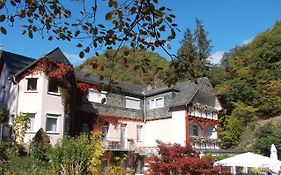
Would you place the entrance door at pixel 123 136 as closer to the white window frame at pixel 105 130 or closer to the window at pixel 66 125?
the white window frame at pixel 105 130

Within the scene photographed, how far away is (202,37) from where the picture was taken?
56.4m

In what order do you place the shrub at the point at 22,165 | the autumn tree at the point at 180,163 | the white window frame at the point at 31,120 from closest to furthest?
the autumn tree at the point at 180,163 → the shrub at the point at 22,165 → the white window frame at the point at 31,120

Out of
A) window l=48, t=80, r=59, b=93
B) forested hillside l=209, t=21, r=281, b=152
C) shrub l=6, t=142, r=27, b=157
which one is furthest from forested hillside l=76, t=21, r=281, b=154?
shrub l=6, t=142, r=27, b=157

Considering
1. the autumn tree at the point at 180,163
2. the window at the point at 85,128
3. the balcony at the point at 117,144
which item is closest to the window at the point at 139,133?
the balcony at the point at 117,144

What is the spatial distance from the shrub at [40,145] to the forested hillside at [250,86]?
673 inches

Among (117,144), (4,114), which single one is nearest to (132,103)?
(117,144)

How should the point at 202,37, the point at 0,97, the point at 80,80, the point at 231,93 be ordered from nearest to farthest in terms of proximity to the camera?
the point at 0,97, the point at 80,80, the point at 231,93, the point at 202,37

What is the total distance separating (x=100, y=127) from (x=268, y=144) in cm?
1349

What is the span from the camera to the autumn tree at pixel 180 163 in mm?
17469

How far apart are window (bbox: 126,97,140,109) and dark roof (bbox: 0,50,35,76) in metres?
9.44

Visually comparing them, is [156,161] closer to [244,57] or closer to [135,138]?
[135,138]

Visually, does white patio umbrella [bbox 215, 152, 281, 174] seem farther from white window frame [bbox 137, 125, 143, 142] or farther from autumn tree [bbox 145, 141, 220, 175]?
white window frame [bbox 137, 125, 143, 142]

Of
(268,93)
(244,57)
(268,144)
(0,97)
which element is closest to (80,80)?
(0,97)

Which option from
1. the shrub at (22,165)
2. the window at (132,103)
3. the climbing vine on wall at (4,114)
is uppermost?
the window at (132,103)
